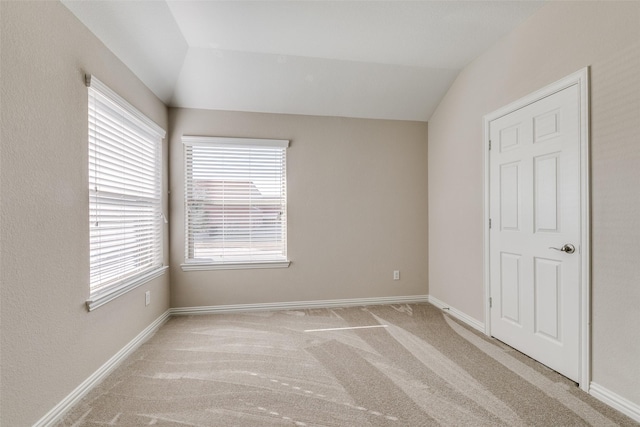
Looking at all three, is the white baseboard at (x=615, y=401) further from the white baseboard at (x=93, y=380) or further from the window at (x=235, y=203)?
the white baseboard at (x=93, y=380)

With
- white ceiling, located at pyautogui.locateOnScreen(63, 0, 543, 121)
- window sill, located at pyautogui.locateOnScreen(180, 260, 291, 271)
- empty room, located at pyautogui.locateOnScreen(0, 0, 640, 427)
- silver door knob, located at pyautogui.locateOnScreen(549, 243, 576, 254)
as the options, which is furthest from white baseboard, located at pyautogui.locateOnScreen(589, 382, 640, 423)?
window sill, located at pyautogui.locateOnScreen(180, 260, 291, 271)

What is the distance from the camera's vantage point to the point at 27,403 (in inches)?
61.7

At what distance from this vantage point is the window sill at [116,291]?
→ 2.08 metres

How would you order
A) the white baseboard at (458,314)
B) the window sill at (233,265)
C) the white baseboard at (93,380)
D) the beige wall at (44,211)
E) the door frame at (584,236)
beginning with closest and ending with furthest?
the beige wall at (44,211) → the white baseboard at (93,380) → the door frame at (584,236) → the white baseboard at (458,314) → the window sill at (233,265)

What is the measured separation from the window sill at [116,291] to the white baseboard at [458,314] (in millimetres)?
3153

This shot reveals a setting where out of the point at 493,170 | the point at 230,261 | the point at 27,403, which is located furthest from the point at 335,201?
the point at 27,403

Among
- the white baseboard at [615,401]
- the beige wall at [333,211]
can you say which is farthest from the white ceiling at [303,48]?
the white baseboard at [615,401]

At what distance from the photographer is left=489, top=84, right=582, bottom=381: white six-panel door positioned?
2.16 metres

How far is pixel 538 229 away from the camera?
8.03 feet

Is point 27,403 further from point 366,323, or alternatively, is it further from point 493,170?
point 493,170

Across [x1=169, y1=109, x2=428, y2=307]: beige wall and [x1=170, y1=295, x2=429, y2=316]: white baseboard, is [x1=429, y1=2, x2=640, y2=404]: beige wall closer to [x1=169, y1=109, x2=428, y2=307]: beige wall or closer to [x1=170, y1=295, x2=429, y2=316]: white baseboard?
[x1=169, y1=109, x2=428, y2=307]: beige wall

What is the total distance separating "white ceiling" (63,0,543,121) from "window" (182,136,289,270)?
50 centimetres

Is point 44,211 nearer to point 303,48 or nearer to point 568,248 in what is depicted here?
point 303,48

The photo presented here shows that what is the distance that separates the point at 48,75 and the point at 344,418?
8.23 feet
